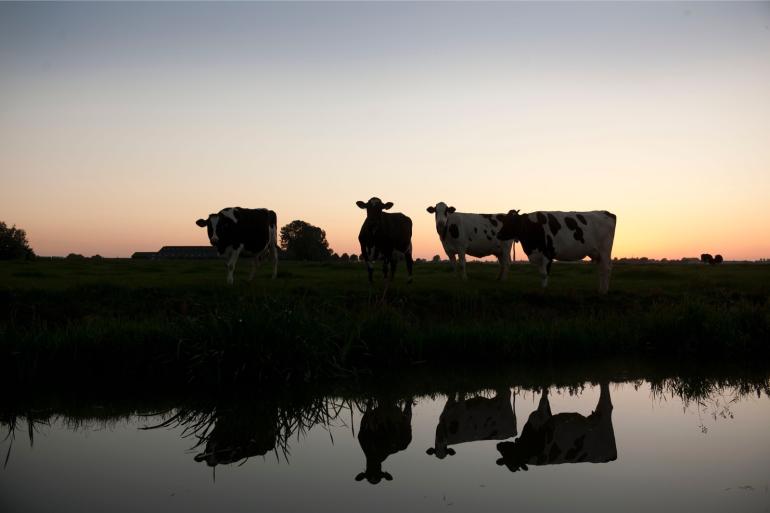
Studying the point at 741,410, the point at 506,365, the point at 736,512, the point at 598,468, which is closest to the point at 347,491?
the point at 598,468

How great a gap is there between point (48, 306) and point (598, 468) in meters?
12.2

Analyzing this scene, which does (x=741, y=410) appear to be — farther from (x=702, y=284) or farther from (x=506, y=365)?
(x=702, y=284)

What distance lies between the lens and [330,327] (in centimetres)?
962

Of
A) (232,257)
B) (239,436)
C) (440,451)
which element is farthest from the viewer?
(232,257)

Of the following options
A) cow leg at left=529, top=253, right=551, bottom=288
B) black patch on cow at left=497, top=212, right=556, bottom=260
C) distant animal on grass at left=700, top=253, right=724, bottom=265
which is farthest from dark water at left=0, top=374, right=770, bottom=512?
distant animal on grass at left=700, top=253, right=724, bottom=265

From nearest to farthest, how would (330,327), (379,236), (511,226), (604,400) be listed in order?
(604,400)
(330,327)
(379,236)
(511,226)

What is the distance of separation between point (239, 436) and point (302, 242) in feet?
185

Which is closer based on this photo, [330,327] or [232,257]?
[330,327]

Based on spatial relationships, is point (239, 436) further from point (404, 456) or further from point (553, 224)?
point (553, 224)

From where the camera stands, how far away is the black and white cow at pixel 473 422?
20.1 feet

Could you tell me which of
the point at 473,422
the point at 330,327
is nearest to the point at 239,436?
the point at 473,422

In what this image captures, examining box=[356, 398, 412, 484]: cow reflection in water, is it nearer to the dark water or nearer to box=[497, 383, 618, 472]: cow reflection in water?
the dark water

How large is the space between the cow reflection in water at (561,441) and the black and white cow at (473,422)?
0.25 metres

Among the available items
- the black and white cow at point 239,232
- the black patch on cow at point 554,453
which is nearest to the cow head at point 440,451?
the black patch on cow at point 554,453
